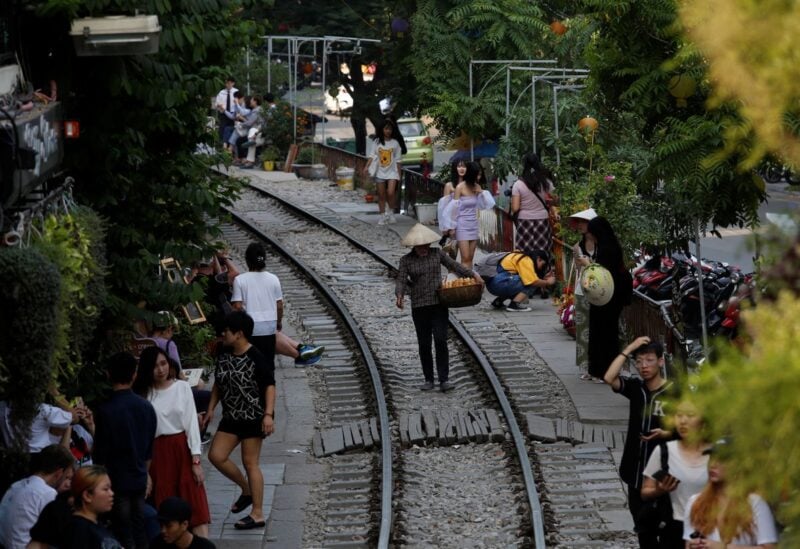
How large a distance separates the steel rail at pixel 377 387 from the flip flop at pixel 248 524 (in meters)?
0.92

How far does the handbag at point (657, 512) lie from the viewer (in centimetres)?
762

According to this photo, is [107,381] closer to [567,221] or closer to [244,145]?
[567,221]

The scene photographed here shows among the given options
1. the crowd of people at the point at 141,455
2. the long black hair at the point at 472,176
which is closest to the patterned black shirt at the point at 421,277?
the crowd of people at the point at 141,455

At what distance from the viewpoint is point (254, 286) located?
13.1m

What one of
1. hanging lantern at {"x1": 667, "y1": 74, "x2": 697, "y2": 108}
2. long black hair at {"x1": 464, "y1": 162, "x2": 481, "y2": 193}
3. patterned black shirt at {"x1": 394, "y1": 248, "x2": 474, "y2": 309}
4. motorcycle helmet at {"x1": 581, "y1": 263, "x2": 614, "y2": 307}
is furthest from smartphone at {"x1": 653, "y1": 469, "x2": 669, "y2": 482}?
long black hair at {"x1": 464, "y1": 162, "x2": 481, "y2": 193}

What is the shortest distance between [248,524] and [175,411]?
1.51 m

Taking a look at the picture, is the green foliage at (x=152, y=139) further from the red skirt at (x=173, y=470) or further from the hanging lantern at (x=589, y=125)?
the hanging lantern at (x=589, y=125)

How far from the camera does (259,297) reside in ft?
42.8

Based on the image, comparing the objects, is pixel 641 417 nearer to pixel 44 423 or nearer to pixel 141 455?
pixel 141 455

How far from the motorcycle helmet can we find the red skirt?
4966 mm

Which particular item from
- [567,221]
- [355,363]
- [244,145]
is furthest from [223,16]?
[244,145]

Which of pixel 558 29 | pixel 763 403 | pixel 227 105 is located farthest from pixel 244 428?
pixel 227 105

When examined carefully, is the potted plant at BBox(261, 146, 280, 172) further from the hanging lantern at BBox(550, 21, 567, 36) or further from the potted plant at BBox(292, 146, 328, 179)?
the hanging lantern at BBox(550, 21, 567, 36)

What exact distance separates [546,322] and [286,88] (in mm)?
27062
